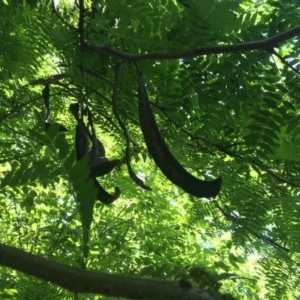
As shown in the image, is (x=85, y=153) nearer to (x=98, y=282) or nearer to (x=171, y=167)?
(x=171, y=167)

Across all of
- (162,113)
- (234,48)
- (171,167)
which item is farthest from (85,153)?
(234,48)

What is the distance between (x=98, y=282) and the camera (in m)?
0.68

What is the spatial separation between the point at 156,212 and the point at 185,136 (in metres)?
1.96

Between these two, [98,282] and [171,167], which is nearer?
[98,282]

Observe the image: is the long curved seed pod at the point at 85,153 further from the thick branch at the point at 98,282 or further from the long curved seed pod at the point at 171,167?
the thick branch at the point at 98,282

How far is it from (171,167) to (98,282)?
0.57 metres

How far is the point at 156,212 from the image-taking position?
13.0 ft

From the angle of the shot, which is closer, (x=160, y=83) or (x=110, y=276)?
(x=110, y=276)

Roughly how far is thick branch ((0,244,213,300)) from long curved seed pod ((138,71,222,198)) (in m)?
0.52

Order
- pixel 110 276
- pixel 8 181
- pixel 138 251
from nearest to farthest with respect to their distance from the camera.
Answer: pixel 110 276 < pixel 8 181 < pixel 138 251

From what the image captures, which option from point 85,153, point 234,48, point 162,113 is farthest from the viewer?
point 162,113

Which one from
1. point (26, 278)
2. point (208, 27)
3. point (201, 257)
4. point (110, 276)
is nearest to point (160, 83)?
point (208, 27)

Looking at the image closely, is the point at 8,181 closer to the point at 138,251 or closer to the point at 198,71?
the point at 198,71

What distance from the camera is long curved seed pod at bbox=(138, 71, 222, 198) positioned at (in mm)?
1207
